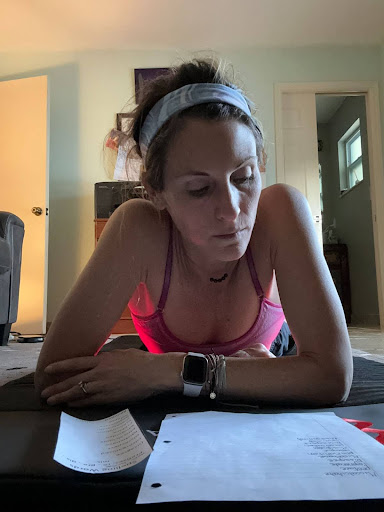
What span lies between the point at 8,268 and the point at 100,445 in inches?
91.1

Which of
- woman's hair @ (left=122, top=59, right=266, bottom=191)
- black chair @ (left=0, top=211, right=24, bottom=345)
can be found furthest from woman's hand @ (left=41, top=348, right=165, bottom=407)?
black chair @ (left=0, top=211, right=24, bottom=345)

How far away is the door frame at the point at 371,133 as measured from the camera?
3.86 m

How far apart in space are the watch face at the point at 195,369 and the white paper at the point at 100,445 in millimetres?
134

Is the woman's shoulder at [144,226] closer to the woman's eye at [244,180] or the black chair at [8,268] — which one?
the woman's eye at [244,180]

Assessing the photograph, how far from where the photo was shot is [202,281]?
3.18ft

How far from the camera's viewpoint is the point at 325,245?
5.16 meters

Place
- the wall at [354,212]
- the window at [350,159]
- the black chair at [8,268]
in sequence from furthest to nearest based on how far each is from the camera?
the window at [350,159]
the wall at [354,212]
the black chair at [8,268]

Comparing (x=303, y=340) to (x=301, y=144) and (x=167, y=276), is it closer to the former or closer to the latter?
(x=167, y=276)

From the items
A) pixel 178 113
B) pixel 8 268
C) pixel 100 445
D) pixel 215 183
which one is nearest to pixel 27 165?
pixel 8 268

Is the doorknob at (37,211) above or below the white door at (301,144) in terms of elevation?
below

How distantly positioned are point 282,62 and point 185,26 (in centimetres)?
92

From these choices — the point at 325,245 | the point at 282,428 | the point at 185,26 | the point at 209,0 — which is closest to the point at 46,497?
the point at 282,428

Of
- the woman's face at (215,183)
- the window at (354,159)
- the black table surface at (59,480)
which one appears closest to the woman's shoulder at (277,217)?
the woman's face at (215,183)

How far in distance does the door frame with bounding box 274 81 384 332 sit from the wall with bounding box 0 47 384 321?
0.18ft
